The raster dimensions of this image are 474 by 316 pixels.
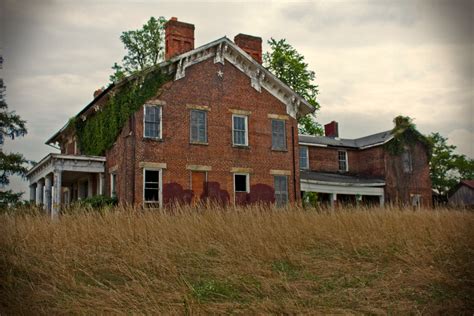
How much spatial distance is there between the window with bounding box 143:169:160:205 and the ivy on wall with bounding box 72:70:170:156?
8.50 ft

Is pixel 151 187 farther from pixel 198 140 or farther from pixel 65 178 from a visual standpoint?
pixel 65 178

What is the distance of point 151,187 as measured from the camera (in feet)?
66.0

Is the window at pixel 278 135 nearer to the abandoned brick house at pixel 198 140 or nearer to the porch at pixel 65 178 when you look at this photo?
the abandoned brick house at pixel 198 140

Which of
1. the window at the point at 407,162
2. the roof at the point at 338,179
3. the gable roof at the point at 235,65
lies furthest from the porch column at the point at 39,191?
the window at the point at 407,162

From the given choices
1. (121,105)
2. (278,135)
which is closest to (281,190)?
(278,135)

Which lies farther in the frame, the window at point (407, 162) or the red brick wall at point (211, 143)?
the window at point (407, 162)

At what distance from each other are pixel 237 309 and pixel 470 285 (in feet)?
12.6

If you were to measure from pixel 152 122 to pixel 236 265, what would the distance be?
13358 mm

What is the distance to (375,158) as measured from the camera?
32844 mm

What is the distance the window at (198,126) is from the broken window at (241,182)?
2379 mm

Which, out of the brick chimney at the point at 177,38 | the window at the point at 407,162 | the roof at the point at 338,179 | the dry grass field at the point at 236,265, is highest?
the brick chimney at the point at 177,38

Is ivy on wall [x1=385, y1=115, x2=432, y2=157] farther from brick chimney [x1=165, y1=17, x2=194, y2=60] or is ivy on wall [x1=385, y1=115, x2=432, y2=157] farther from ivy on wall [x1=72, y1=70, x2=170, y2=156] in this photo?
ivy on wall [x1=72, y1=70, x2=170, y2=156]

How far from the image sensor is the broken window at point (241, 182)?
22.3m

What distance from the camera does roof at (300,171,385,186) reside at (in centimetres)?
A: 2803
